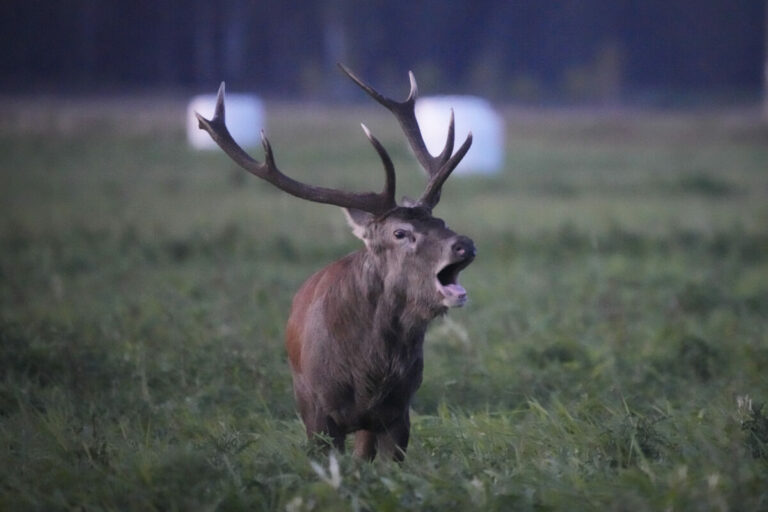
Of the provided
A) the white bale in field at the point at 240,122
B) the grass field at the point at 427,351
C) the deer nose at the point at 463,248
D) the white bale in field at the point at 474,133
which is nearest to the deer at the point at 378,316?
the deer nose at the point at 463,248

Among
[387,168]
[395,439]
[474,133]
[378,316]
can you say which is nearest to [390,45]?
[474,133]

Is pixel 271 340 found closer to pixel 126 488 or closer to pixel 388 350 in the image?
pixel 388 350

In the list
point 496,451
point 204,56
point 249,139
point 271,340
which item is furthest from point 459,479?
point 204,56

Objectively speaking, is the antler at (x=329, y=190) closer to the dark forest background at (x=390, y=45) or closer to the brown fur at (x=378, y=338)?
the brown fur at (x=378, y=338)

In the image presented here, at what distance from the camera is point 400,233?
228 inches

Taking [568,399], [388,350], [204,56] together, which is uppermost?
[204,56]

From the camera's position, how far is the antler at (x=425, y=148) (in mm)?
5945

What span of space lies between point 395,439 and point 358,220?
1153mm

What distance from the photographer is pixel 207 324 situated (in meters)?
9.16

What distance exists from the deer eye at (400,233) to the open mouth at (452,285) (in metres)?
0.27

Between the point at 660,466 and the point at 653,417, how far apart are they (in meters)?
1.07

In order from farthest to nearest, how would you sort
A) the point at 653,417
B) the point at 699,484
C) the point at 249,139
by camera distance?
the point at 249,139 → the point at 653,417 → the point at 699,484

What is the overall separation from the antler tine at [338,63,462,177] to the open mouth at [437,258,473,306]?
2.55ft

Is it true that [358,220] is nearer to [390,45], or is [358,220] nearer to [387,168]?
[387,168]
